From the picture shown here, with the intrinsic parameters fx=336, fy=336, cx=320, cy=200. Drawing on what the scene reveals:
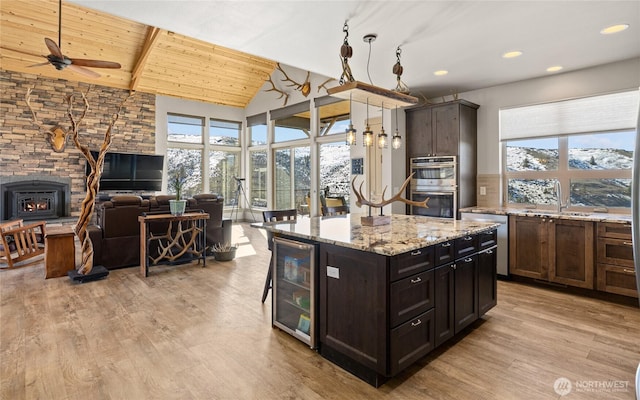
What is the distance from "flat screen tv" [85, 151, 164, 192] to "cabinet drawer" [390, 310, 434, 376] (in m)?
7.85

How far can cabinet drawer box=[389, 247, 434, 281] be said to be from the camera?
206 cm

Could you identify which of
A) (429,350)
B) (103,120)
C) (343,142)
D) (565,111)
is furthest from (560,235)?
(103,120)

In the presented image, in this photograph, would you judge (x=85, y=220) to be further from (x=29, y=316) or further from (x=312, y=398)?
(x=312, y=398)

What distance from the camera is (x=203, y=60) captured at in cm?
823

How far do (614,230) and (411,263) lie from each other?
2.86 metres

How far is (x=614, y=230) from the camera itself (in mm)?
3547

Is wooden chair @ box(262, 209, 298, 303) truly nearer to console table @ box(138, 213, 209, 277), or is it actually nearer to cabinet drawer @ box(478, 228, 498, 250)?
cabinet drawer @ box(478, 228, 498, 250)

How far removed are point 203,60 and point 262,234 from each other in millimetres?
4491

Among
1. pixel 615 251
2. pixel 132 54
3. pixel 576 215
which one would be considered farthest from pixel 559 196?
pixel 132 54

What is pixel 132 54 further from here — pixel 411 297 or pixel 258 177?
pixel 411 297

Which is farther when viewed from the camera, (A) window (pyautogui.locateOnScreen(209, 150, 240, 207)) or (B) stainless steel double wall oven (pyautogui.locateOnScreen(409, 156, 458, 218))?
(A) window (pyautogui.locateOnScreen(209, 150, 240, 207))

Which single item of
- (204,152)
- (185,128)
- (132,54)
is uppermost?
(132,54)

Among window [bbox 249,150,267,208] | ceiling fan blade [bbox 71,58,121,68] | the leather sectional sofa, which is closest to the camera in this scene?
ceiling fan blade [bbox 71,58,121,68]

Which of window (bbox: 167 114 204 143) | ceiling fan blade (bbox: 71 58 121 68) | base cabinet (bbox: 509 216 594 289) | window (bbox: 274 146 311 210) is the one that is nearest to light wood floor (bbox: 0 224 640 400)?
base cabinet (bbox: 509 216 594 289)
